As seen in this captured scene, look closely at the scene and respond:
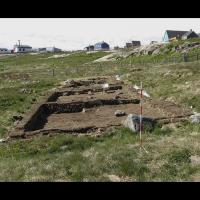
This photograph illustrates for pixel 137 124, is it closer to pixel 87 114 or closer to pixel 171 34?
pixel 87 114

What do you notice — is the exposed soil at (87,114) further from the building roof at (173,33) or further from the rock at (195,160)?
the building roof at (173,33)

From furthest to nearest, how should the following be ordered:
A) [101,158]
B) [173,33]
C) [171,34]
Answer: [173,33] < [171,34] < [101,158]

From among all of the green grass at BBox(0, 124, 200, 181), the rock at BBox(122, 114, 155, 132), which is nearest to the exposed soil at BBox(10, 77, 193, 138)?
the rock at BBox(122, 114, 155, 132)

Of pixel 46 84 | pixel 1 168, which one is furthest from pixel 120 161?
pixel 46 84

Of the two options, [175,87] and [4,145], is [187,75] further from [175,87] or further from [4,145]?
[4,145]

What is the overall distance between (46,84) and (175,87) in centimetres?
1521

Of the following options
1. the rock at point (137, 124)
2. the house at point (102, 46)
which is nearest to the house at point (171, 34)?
the house at point (102, 46)

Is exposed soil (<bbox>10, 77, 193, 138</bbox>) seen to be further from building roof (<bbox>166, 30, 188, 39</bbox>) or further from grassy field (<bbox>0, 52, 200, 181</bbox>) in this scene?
building roof (<bbox>166, 30, 188, 39</bbox>)

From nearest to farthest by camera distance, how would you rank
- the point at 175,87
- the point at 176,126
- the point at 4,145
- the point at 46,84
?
the point at 4,145 < the point at 176,126 < the point at 175,87 < the point at 46,84

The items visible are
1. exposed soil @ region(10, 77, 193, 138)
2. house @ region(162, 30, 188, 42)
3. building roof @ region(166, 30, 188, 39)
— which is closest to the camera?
exposed soil @ region(10, 77, 193, 138)

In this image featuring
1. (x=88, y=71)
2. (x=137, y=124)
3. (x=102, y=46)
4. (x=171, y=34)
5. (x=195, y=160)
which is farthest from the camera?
(x=102, y=46)

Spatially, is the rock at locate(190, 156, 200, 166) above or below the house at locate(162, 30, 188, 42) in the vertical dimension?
below

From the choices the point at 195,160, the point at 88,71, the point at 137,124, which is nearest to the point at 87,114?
the point at 137,124
